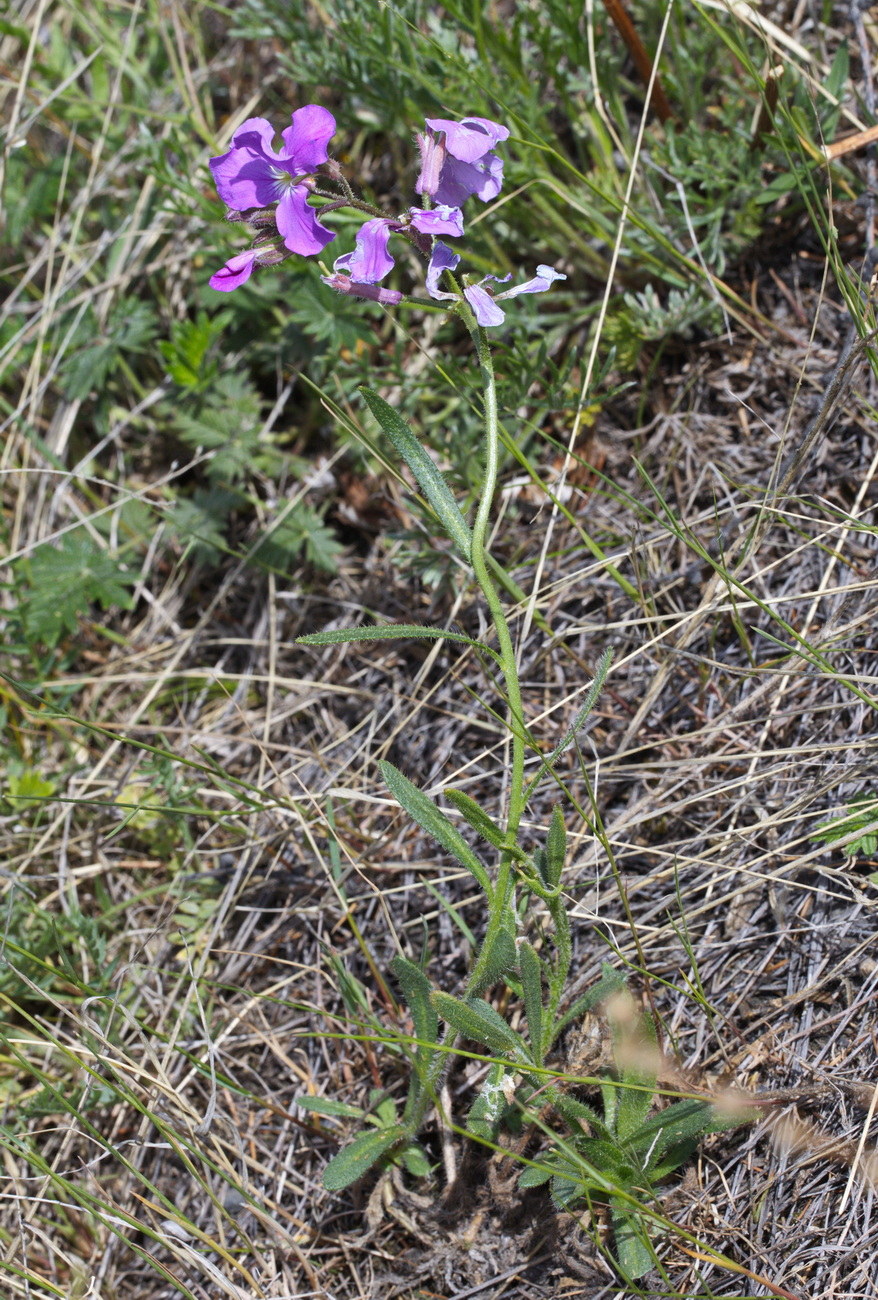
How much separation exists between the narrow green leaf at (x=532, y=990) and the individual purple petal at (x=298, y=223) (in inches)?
47.9

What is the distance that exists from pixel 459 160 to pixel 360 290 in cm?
25

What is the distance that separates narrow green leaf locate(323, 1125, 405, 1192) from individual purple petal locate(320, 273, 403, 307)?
154 cm

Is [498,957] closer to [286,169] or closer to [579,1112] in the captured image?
[579,1112]

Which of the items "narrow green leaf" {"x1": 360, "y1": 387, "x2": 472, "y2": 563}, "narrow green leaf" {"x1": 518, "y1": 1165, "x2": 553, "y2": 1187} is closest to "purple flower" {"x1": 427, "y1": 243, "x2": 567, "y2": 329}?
"narrow green leaf" {"x1": 360, "y1": 387, "x2": 472, "y2": 563}

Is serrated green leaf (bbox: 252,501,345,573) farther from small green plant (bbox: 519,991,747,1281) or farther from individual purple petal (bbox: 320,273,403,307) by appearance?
small green plant (bbox: 519,991,747,1281)

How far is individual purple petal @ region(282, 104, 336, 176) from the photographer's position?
62.1 inches

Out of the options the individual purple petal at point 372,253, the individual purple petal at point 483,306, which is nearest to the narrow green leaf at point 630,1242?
the individual purple petal at point 483,306

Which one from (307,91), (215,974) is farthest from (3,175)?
(215,974)

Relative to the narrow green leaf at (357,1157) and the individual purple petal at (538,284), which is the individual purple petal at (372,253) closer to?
the individual purple petal at (538,284)

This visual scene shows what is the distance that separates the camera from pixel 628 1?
289cm

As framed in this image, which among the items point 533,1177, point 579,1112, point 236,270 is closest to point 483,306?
point 236,270

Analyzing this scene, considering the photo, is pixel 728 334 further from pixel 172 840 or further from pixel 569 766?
pixel 172 840

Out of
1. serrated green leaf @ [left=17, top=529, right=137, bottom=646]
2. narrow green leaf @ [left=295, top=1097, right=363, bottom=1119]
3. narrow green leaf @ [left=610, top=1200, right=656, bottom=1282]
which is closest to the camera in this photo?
narrow green leaf @ [left=610, top=1200, right=656, bottom=1282]

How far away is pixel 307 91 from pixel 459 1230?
127 inches
